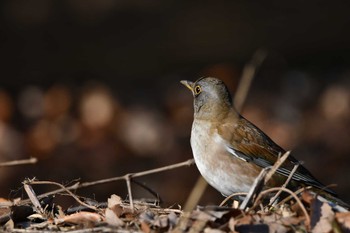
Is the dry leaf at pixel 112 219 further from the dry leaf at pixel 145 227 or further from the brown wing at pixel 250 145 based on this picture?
the brown wing at pixel 250 145

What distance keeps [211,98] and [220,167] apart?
0.97 metres

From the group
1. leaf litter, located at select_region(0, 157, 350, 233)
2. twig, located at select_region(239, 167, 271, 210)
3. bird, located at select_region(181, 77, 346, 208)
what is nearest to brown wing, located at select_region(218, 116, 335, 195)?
bird, located at select_region(181, 77, 346, 208)

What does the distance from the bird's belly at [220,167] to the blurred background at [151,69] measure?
6.46 m

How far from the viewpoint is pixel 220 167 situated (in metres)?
8.03

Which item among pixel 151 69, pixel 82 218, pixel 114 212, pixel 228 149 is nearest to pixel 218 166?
pixel 228 149

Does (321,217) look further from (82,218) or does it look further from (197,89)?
(197,89)

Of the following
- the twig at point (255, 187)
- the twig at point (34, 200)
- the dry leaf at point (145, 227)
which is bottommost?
the twig at point (34, 200)

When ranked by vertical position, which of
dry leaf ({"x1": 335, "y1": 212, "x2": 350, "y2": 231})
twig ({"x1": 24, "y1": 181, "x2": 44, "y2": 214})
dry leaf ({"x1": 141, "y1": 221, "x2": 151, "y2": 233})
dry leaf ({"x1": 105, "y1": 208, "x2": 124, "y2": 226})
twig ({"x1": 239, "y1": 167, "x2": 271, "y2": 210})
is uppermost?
twig ({"x1": 239, "y1": 167, "x2": 271, "y2": 210})

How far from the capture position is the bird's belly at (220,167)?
7945mm

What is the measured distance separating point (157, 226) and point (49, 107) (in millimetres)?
11101

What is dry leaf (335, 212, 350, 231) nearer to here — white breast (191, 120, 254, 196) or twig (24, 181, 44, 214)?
white breast (191, 120, 254, 196)

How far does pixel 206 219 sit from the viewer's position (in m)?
5.77

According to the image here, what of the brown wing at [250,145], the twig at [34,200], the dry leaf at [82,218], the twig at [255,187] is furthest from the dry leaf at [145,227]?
the brown wing at [250,145]

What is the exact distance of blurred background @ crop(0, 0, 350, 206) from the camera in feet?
51.1
